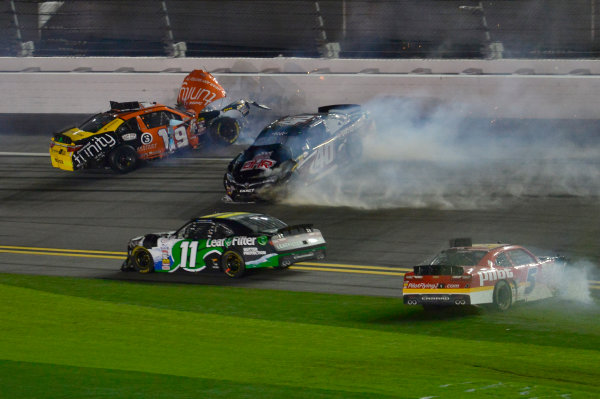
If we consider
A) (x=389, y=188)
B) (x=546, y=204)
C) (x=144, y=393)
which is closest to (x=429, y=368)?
(x=144, y=393)

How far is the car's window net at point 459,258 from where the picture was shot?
13.2 m

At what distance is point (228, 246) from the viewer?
16328 mm

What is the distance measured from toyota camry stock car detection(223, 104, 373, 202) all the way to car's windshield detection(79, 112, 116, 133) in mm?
4087

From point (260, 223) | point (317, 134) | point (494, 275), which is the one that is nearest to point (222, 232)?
Result: point (260, 223)

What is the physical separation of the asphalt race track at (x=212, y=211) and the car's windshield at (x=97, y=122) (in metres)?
1.11

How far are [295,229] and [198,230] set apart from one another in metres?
1.66

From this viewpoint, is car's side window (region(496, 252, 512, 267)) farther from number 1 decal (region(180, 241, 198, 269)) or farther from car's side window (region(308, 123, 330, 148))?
car's side window (region(308, 123, 330, 148))

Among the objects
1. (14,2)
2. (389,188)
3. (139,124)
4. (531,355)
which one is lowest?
(531,355)

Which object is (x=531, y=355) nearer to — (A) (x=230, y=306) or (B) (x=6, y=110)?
(A) (x=230, y=306)

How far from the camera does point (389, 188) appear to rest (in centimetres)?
2142

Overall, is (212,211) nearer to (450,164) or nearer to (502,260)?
(450,164)

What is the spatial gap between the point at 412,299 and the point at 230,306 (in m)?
2.46

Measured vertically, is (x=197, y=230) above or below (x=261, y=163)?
below

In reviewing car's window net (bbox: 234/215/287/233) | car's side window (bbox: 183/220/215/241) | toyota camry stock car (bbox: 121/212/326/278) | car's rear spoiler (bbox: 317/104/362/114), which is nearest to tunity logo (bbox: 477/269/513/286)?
toyota camry stock car (bbox: 121/212/326/278)
